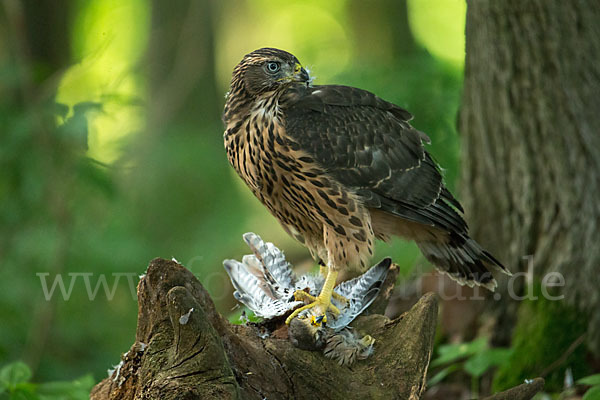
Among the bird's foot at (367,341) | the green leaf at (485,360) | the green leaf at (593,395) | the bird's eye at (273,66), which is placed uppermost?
the bird's eye at (273,66)

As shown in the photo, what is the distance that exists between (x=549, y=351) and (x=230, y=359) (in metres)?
2.68

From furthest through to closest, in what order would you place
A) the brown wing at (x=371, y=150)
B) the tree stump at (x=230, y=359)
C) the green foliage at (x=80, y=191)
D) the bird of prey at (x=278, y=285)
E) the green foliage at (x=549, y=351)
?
the green foliage at (x=80, y=191), the green foliage at (x=549, y=351), the brown wing at (x=371, y=150), the bird of prey at (x=278, y=285), the tree stump at (x=230, y=359)

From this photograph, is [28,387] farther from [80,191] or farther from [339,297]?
[80,191]

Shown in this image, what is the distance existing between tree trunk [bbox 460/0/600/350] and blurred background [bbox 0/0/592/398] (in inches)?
40.2

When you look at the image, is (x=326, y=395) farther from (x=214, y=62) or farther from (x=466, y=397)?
(x=214, y=62)

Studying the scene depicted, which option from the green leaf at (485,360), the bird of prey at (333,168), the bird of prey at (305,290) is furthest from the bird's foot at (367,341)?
the green leaf at (485,360)

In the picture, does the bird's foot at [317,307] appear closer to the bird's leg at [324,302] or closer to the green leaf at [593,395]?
the bird's leg at [324,302]

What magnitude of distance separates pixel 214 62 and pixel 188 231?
3095 millimetres

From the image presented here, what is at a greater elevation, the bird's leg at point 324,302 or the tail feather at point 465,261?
the bird's leg at point 324,302

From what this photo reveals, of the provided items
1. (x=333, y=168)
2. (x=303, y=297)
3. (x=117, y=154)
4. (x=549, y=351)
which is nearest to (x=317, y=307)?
(x=303, y=297)

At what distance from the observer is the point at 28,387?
3.30m

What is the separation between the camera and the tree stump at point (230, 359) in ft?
8.66

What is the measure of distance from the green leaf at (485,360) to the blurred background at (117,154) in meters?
0.74

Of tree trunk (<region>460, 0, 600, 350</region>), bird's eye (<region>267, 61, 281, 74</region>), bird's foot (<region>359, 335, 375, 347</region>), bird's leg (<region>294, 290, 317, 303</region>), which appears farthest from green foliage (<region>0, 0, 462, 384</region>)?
bird's eye (<region>267, 61, 281, 74</region>)
